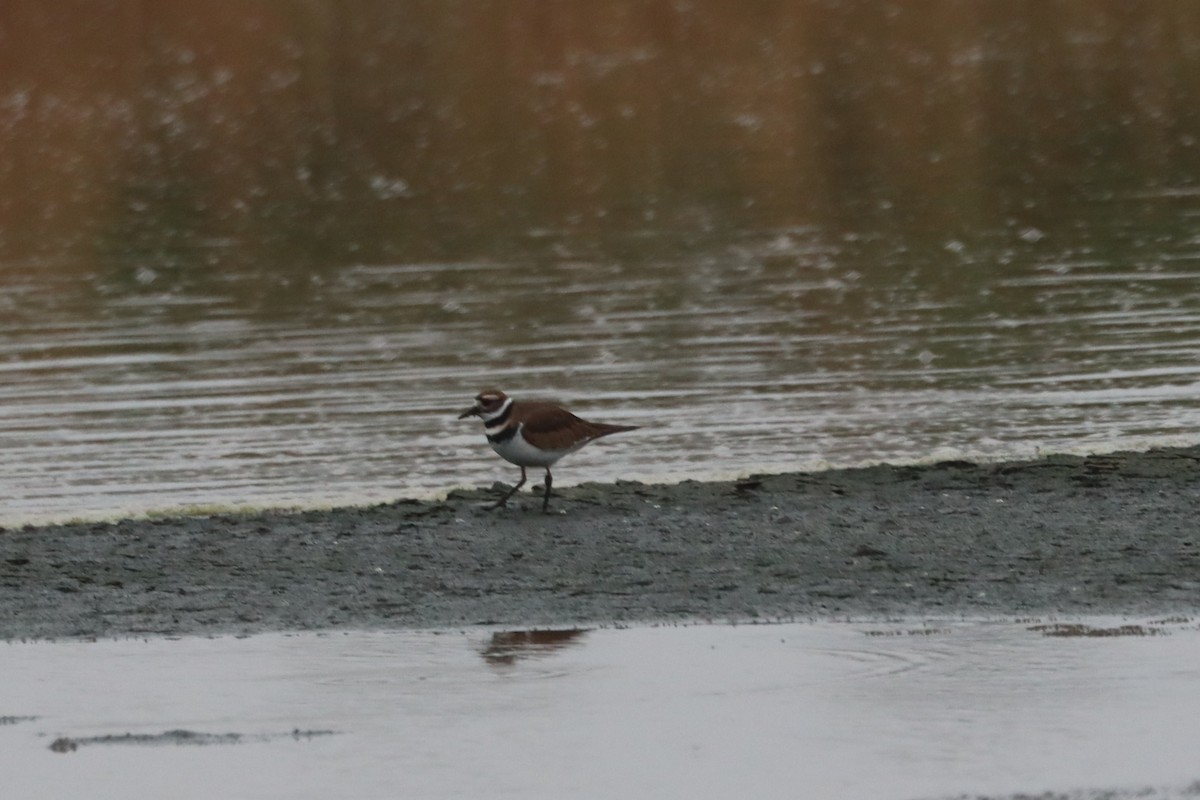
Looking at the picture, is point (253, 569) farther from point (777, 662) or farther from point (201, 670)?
A: point (777, 662)

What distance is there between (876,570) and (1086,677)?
2.15 metres

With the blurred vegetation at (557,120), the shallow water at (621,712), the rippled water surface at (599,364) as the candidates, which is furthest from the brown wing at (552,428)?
the blurred vegetation at (557,120)

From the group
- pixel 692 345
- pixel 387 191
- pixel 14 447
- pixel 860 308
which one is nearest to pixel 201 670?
pixel 14 447

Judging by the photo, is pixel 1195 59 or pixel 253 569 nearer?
pixel 253 569

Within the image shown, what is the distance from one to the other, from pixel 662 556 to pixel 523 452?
1560 mm

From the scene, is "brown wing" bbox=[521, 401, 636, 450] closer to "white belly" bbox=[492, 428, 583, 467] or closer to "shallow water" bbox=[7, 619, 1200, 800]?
"white belly" bbox=[492, 428, 583, 467]

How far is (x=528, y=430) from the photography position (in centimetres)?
1196

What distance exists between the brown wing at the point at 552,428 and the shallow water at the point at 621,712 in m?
2.81

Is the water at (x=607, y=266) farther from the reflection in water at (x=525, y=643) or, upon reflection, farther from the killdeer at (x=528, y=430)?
the reflection in water at (x=525, y=643)

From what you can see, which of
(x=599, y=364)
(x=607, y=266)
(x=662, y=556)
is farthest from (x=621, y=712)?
(x=607, y=266)

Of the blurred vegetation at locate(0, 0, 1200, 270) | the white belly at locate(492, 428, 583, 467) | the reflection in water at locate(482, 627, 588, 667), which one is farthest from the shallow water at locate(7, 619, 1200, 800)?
the blurred vegetation at locate(0, 0, 1200, 270)

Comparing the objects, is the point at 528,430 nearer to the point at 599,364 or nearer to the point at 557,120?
the point at 599,364

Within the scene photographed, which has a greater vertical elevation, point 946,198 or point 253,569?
point 946,198

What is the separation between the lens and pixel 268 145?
44.6 m
